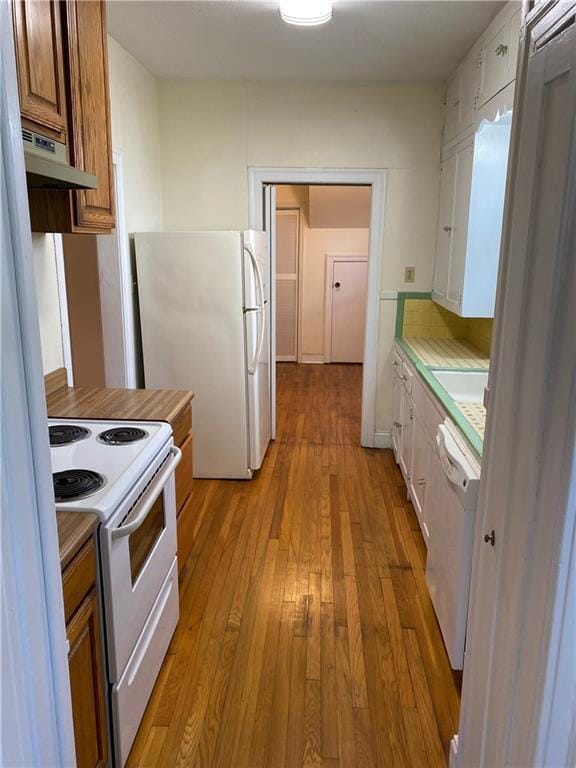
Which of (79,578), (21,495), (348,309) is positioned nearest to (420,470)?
(79,578)

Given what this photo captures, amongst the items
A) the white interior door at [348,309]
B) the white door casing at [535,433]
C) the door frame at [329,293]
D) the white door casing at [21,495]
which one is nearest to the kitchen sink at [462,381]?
the white door casing at [535,433]

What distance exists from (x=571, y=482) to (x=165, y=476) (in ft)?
4.08

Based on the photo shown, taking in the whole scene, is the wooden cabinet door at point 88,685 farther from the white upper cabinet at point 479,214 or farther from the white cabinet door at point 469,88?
the white cabinet door at point 469,88

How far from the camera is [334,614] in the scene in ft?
7.47

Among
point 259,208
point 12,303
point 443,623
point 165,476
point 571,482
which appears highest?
point 259,208

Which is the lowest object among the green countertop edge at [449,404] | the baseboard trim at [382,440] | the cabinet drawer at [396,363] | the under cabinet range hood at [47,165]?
the baseboard trim at [382,440]

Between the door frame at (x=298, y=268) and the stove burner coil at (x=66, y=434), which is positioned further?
the door frame at (x=298, y=268)

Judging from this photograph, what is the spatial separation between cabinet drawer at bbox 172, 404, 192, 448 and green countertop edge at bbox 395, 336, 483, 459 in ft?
3.53

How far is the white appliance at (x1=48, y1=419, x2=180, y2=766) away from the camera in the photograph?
138 centimetres

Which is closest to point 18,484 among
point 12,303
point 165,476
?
point 12,303

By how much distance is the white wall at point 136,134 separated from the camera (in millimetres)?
2977

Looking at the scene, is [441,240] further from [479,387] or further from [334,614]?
[334,614]

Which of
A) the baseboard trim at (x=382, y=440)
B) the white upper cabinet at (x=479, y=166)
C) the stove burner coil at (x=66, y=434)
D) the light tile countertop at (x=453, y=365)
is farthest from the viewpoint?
the baseboard trim at (x=382, y=440)

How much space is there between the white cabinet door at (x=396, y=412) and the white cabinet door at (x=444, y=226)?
645 mm
